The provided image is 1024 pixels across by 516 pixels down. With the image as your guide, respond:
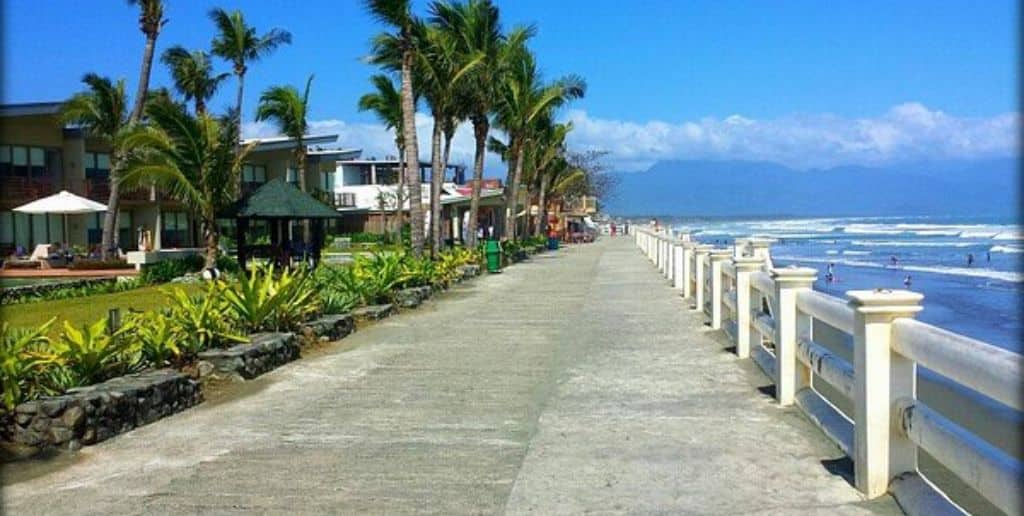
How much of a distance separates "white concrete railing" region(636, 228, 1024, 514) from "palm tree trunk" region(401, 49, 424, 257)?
60.6 feet

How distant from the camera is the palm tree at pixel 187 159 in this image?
1035 inches

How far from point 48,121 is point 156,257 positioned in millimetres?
9845

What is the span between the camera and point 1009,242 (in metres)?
55.0

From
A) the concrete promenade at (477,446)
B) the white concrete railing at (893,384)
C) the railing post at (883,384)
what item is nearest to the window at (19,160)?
the concrete promenade at (477,446)

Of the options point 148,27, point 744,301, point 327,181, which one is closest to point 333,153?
point 327,181

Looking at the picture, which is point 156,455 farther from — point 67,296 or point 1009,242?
point 1009,242

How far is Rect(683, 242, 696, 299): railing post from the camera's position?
62.3 ft

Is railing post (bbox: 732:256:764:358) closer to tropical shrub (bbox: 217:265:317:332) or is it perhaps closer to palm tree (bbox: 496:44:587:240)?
tropical shrub (bbox: 217:265:317:332)

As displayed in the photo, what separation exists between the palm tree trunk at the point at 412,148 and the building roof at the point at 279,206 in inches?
207

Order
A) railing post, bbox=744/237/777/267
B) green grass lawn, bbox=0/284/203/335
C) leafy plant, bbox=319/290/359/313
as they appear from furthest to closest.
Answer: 1. green grass lawn, bbox=0/284/203/335
2. railing post, bbox=744/237/777/267
3. leafy plant, bbox=319/290/359/313

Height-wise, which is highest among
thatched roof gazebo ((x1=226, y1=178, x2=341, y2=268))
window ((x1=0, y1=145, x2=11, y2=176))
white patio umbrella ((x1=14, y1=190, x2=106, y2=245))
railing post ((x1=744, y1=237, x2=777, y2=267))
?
window ((x1=0, y1=145, x2=11, y2=176))

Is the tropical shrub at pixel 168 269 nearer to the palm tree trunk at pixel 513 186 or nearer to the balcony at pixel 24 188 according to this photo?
the balcony at pixel 24 188

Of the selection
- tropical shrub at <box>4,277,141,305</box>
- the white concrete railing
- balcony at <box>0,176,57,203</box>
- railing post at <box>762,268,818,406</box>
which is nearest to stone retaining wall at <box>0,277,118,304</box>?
tropical shrub at <box>4,277,141,305</box>

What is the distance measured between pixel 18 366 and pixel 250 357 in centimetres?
304
